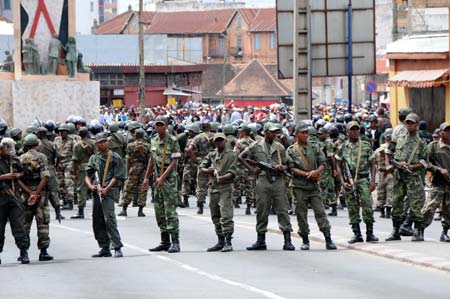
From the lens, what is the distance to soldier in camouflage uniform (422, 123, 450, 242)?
19.9 m

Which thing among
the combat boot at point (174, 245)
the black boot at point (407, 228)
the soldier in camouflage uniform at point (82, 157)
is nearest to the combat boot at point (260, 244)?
the combat boot at point (174, 245)

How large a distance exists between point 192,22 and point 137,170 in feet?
338

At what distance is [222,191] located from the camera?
19312 mm

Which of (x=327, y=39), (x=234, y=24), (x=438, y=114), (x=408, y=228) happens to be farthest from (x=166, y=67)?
(x=408, y=228)

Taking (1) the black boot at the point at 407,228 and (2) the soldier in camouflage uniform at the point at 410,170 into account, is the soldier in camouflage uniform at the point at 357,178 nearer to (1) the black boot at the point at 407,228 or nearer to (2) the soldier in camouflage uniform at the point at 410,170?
(2) the soldier in camouflage uniform at the point at 410,170

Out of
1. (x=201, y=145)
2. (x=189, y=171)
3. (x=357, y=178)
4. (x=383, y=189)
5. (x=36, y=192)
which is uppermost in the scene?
(x=201, y=145)

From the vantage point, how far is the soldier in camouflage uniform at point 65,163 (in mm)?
27750

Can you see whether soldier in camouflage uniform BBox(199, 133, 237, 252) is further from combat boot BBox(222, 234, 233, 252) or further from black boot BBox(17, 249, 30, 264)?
black boot BBox(17, 249, 30, 264)

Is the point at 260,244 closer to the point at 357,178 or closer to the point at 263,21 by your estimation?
the point at 357,178

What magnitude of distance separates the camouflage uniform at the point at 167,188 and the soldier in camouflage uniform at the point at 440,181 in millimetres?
3726

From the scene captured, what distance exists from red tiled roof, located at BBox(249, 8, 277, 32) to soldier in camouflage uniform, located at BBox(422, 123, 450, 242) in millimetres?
107199

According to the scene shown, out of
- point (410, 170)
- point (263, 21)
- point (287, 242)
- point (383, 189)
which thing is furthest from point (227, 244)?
point (263, 21)

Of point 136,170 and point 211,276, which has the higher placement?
point 136,170

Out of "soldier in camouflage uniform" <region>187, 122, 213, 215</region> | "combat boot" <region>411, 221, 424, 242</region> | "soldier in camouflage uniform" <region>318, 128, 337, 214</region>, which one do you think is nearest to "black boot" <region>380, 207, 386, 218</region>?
"soldier in camouflage uniform" <region>318, 128, 337, 214</region>
